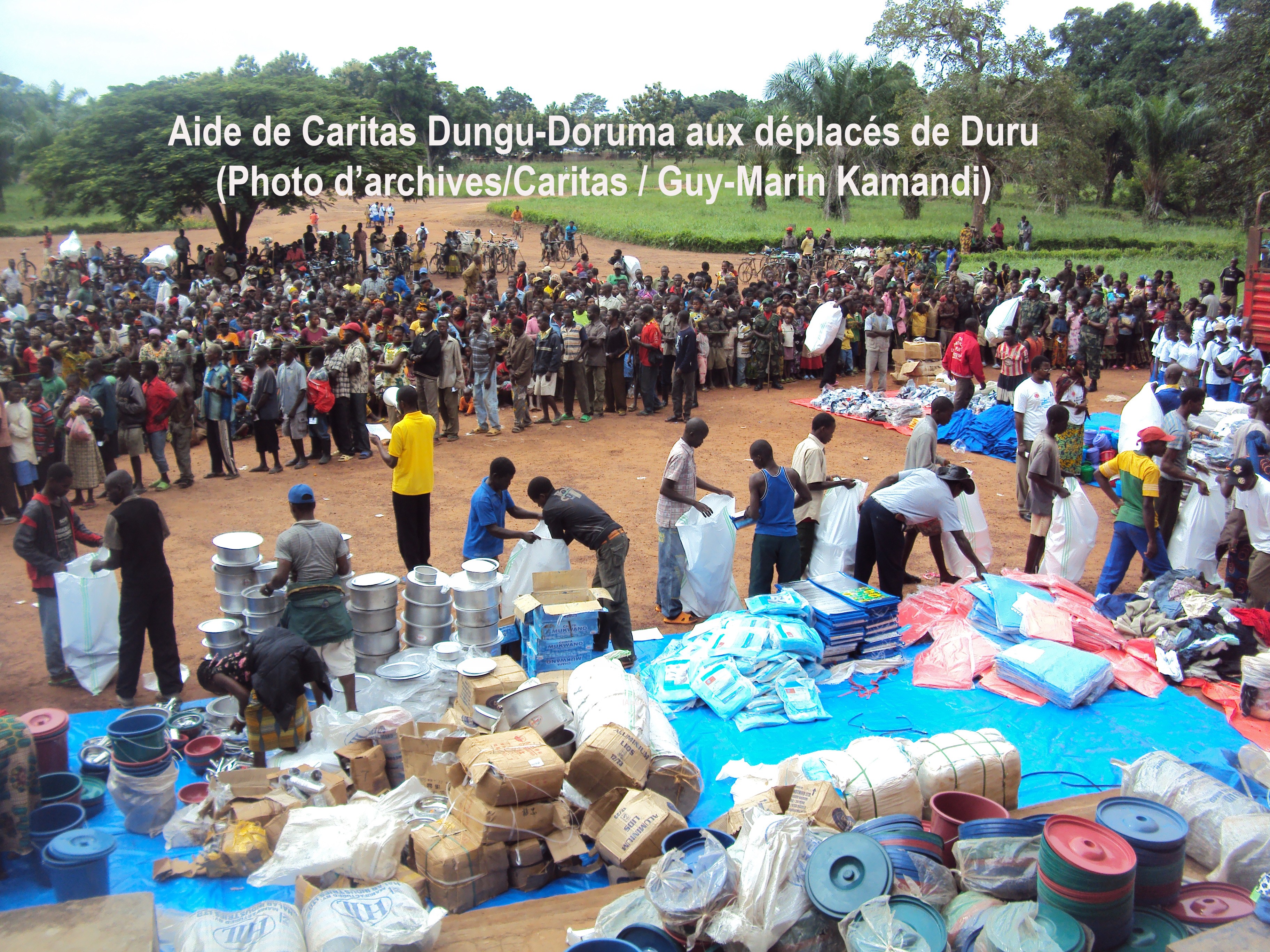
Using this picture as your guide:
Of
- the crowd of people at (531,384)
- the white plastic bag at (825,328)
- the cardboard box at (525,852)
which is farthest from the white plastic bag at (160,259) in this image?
the cardboard box at (525,852)

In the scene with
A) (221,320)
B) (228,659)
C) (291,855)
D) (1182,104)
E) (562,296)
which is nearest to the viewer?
(291,855)

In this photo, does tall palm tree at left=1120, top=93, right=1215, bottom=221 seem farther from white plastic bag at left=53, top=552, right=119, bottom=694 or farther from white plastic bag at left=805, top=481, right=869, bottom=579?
white plastic bag at left=53, top=552, right=119, bottom=694

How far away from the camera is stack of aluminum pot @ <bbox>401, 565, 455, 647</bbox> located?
6.43 meters

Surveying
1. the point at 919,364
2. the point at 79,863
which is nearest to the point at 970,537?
the point at 79,863

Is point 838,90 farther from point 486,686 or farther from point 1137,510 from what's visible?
point 486,686

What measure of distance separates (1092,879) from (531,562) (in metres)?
4.41

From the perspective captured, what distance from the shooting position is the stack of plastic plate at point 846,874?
3.81 m

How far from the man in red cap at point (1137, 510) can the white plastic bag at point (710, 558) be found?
3071 millimetres

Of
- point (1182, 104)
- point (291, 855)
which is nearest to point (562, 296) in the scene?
point (291, 855)

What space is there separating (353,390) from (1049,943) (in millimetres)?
10268

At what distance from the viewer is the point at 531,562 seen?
7.07 metres

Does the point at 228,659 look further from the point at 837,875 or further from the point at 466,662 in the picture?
the point at 837,875

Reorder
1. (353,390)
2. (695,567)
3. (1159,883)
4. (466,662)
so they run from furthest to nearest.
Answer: (353,390) < (695,567) < (466,662) < (1159,883)

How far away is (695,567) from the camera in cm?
761
